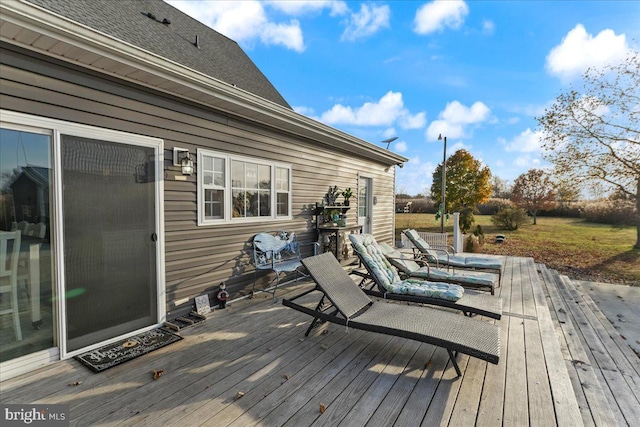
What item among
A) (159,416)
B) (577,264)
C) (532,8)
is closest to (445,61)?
(532,8)

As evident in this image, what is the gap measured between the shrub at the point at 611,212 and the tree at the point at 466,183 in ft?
14.9

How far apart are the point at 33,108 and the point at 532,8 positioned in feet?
32.3

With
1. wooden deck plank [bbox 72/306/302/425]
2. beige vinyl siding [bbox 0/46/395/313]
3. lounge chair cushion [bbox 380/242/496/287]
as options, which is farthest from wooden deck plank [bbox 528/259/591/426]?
beige vinyl siding [bbox 0/46/395/313]

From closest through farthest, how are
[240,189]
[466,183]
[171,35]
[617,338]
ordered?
1. [617,338]
2. [240,189]
3. [171,35]
4. [466,183]

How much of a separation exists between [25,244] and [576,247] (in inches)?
591

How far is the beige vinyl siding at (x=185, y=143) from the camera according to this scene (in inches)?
106

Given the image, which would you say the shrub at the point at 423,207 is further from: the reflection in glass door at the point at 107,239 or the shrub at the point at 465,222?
the reflection in glass door at the point at 107,239

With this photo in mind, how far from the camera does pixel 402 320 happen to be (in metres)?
2.82

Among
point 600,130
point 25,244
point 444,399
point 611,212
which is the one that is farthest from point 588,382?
point 611,212

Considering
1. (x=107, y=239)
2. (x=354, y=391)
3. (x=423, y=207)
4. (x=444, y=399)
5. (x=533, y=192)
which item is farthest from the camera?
(x=423, y=207)

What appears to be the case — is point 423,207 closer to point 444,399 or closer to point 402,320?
point 402,320

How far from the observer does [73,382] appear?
2439 mm

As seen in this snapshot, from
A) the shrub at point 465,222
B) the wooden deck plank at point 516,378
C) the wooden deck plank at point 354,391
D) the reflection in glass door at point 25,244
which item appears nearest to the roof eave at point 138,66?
the reflection in glass door at point 25,244

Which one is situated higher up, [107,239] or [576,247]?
[107,239]
